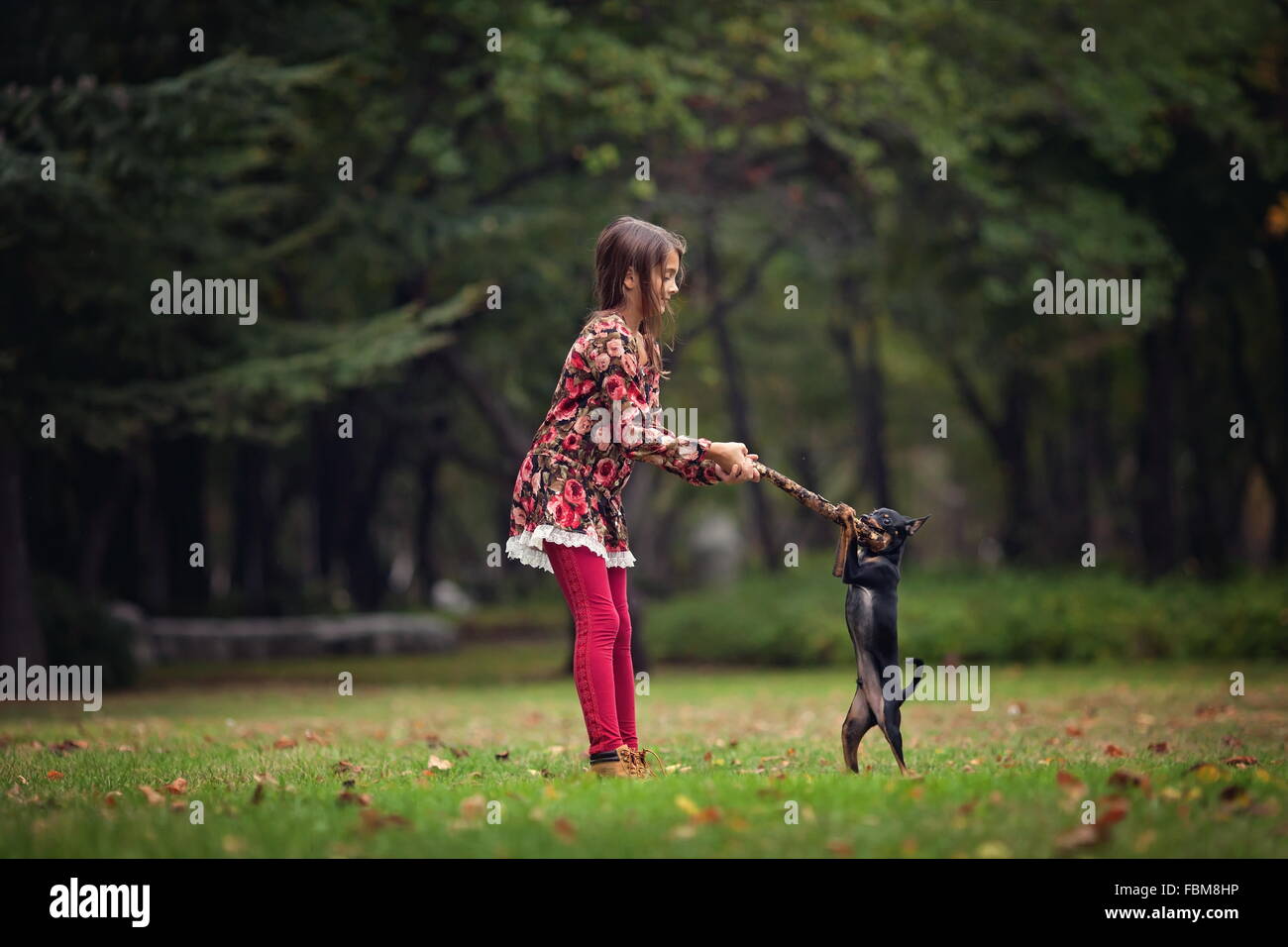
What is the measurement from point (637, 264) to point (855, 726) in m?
2.21

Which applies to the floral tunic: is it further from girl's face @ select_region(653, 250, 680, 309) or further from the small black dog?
the small black dog

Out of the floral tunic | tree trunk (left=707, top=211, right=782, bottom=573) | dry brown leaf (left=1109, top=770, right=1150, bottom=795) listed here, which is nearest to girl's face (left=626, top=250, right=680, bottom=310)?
the floral tunic

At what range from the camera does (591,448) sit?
6230 millimetres

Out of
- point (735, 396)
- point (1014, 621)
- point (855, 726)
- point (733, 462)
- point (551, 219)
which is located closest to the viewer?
point (733, 462)

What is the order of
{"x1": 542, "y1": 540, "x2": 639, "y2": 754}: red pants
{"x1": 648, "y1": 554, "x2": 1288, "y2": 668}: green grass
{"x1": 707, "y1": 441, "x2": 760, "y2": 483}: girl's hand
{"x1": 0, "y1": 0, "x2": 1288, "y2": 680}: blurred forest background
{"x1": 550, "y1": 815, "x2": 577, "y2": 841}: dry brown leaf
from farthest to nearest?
1. {"x1": 648, "y1": 554, "x2": 1288, "y2": 668}: green grass
2. {"x1": 0, "y1": 0, "x2": 1288, "y2": 680}: blurred forest background
3. {"x1": 542, "y1": 540, "x2": 639, "y2": 754}: red pants
4. {"x1": 707, "y1": 441, "x2": 760, "y2": 483}: girl's hand
5. {"x1": 550, "y1": 815, "x2": 577, "y2": 841}: dry brown leaf

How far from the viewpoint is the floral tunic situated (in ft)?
20.0

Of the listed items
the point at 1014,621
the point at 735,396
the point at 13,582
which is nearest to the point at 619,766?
the point at 13,582

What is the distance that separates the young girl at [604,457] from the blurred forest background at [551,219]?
315 cm

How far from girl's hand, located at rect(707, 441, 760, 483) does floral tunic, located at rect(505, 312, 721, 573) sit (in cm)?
6

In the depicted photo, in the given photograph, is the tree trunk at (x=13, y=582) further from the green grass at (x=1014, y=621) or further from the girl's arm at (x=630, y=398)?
the girl's arm at (x=630, y=398)

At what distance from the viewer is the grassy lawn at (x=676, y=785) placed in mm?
4645

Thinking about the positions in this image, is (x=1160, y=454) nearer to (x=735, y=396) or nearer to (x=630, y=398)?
(x=735, y=396)
